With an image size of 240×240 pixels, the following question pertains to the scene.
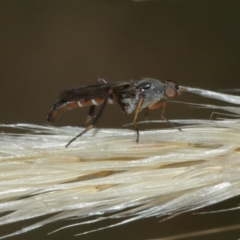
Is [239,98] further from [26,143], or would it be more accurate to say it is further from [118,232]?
[118,232]

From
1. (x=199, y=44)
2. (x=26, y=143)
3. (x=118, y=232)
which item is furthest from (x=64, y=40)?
(x=26, y=143)

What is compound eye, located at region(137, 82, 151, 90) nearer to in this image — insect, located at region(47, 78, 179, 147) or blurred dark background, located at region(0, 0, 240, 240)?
insect, located at region(47, 78, 179, 147)

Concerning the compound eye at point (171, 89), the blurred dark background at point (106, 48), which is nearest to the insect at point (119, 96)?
the compound eye at point (171, 89)

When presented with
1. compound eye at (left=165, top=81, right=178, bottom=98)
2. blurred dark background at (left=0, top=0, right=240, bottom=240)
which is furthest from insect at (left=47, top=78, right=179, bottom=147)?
blurred dark background at (left=0, top=0, right=240, bottom=240)

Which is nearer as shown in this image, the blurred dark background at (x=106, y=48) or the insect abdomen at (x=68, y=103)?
the insect abdomen at (x=68, y=103)

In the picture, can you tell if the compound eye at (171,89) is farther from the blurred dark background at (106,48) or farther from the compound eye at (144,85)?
the blurred dark background at (106,48)

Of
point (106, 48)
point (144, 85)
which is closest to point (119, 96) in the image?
point (144, 85)
